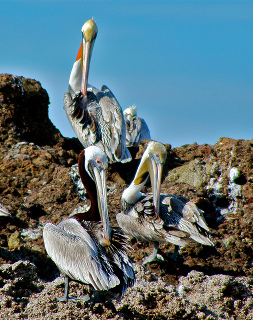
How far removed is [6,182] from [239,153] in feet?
12.0

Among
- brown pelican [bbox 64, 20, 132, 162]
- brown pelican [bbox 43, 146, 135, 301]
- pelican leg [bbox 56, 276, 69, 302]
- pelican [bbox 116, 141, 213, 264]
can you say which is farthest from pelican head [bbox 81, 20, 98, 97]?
pelican leg [bbox 56, 276, 69, 302]

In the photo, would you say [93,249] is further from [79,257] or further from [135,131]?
[135,131]

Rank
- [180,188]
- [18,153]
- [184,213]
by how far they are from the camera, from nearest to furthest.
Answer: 1. [184,213]
2. [180,188]
3. [18,153]

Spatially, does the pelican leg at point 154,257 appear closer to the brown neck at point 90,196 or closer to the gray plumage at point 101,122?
the brown neck at point 90,196

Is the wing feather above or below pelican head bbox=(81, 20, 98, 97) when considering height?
below

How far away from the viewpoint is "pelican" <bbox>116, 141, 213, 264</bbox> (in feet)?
21.5

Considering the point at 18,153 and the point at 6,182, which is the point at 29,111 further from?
the point at 6,182

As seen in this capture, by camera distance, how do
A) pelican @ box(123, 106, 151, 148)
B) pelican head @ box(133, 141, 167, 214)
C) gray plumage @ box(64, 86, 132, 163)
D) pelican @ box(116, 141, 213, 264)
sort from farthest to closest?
pelican @ box(123, 106, 151, 148) → gray plumage @ box(64, 86, 132, 163) → pelican head @ box(133, 141, 167, 214) → pelican @ box(116, 141, 213, 264)

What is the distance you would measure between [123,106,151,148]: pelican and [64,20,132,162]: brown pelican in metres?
1.27

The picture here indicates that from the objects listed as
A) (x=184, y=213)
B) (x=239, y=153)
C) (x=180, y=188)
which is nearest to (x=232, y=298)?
(x=184, y=213)

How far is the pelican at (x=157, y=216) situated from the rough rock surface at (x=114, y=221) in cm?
39

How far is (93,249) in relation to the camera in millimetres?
5223

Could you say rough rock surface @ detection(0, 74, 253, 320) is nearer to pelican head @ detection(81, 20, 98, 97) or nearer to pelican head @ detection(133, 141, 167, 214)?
pelican head @ detection(133, 141, 167, 214)

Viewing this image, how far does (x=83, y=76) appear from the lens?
10320 mm
